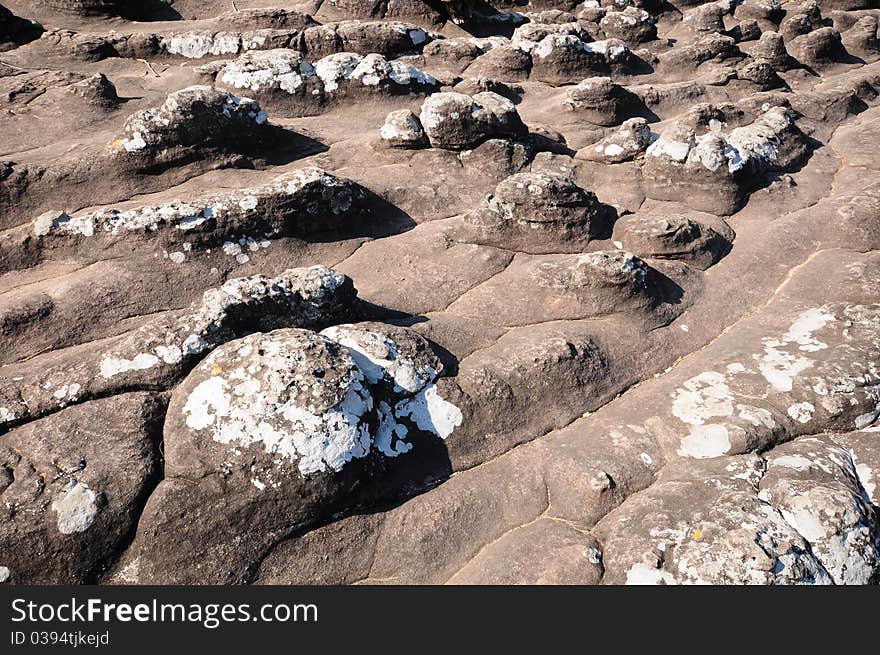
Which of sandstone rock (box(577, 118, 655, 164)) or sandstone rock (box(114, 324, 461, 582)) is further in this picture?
sandstone rock (box(577, 118, 655, 164))

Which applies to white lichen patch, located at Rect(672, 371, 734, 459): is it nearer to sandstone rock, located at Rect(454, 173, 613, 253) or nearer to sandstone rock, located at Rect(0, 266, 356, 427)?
sandstone rock, located at Rect(454, 173, 613, 253)

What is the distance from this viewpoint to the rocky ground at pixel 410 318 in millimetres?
3896

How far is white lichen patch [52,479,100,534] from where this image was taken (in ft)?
12.1

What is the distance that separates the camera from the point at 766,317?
19.7ft

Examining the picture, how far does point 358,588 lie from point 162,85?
808cm

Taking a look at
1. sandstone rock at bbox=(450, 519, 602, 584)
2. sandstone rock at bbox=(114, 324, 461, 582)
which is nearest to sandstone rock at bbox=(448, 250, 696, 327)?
sandstone rock at bbox=(114, 324, 461, 582)

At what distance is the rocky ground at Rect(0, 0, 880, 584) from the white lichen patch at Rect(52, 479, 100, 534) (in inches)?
0.8

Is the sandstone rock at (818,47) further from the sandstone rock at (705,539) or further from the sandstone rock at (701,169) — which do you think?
the sandstone rock at (705,539)

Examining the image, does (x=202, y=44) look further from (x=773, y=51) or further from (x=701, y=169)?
(x=773, y=51)

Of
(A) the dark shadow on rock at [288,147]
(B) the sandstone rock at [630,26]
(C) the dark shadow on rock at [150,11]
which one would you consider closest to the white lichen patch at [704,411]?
(A) the dark shadow on rock at [288,147]

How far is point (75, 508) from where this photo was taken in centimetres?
372

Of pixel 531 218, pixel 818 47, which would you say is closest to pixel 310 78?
pixel 531 218

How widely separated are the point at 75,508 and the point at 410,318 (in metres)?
2.87

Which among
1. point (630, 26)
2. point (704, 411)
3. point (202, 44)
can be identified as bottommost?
point (704, 411)
